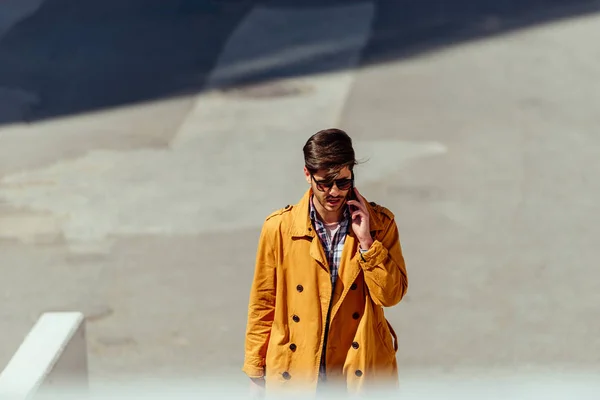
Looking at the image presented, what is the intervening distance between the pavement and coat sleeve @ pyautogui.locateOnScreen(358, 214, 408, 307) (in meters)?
2.78

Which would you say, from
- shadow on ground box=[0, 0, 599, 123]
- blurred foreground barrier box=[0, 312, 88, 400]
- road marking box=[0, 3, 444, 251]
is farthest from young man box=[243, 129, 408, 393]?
shadow on ground box=[0, 0, 599, 123]

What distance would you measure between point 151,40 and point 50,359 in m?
8.86

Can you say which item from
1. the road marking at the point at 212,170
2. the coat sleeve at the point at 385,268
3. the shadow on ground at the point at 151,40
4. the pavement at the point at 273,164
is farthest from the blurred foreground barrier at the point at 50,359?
the shadow on ground at the point at 151,40

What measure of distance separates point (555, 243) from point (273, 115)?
3.95m

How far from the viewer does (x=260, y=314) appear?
4.08m

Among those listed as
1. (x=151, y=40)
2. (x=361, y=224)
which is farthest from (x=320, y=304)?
(x=151, y=40)

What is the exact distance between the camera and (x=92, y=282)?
768 centimetres

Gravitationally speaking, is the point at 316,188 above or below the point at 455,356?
above

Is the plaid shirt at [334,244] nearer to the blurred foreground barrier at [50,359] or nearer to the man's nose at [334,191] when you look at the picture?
the man's nose at [334,191]

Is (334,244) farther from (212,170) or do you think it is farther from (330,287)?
(212,170)

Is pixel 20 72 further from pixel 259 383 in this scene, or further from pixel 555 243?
pixel 259 383

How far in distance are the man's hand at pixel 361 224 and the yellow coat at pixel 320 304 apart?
0.05 m

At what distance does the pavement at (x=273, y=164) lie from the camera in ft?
23.2

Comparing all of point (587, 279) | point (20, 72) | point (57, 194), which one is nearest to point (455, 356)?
point (587, 279)
